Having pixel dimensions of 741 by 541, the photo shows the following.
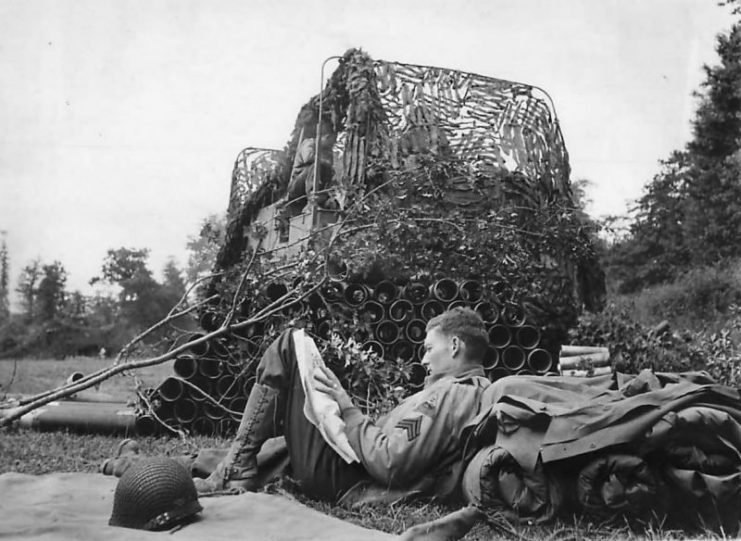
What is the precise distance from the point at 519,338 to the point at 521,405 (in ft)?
10.0

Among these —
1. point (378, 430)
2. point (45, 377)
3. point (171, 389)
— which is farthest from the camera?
point (45, 377)

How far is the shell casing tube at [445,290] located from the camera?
19.5 feet

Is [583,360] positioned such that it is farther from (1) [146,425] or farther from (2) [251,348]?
(1) [146,425]

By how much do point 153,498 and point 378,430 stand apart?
1097mm

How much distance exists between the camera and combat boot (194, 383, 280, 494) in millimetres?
3686

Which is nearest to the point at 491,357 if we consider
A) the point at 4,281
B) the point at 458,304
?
the point at 458,304

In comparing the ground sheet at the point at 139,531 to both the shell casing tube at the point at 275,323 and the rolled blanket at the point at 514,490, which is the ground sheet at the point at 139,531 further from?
the shell casing tube at the point at 275,323

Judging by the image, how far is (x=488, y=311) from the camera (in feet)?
19.6

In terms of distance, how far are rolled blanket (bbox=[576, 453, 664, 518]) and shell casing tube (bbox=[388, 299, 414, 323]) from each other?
3171 millimetres

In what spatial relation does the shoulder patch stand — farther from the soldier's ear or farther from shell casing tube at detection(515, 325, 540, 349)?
shell casing tube at detection(515, 325, 540, 349)

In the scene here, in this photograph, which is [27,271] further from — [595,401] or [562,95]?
[595,401]

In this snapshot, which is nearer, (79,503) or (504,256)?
(79,503)

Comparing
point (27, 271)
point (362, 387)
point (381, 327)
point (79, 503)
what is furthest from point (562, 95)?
point (27, 271)

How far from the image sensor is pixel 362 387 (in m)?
5.74
